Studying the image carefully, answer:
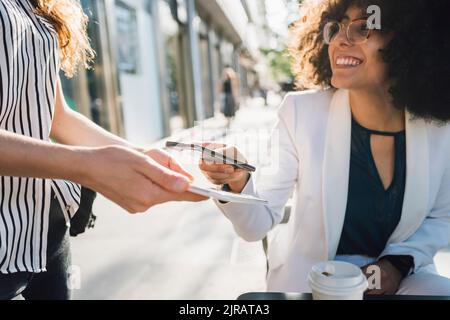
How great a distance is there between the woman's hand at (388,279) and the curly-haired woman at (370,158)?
0.14 ft

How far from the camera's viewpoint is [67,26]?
1277 millimetres

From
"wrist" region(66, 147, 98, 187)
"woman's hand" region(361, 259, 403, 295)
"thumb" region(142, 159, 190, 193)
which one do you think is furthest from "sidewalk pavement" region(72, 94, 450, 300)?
"wrist" region(66, 147, 98, 187)

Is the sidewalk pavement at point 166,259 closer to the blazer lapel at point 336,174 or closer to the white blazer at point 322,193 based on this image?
the white blazer at point 322,193

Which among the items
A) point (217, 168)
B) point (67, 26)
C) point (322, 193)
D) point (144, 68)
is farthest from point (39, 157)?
point (144, 68)

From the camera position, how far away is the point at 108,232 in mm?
3537

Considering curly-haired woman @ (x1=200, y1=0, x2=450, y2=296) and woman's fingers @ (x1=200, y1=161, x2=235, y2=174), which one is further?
curly-haired woman @ (x1=200, y1=0, x2=450, y2=296)

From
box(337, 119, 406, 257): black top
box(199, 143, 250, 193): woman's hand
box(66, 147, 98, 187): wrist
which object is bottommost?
box(337, 119, 406, 257): black top

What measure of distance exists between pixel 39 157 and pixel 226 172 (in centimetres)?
61

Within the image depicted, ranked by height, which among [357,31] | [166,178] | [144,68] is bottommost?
[166,178]

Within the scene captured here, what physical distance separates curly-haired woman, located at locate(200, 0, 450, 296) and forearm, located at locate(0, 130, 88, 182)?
64cm

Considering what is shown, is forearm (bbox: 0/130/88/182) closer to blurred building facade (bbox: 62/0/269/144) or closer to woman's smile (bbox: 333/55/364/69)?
woman's smile (bbox: 333/55/364/69)

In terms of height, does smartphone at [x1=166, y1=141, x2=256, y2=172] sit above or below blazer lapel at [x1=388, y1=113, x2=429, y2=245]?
above

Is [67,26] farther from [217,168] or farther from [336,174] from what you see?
[336,174]

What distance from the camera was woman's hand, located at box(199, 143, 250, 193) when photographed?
1.22m
